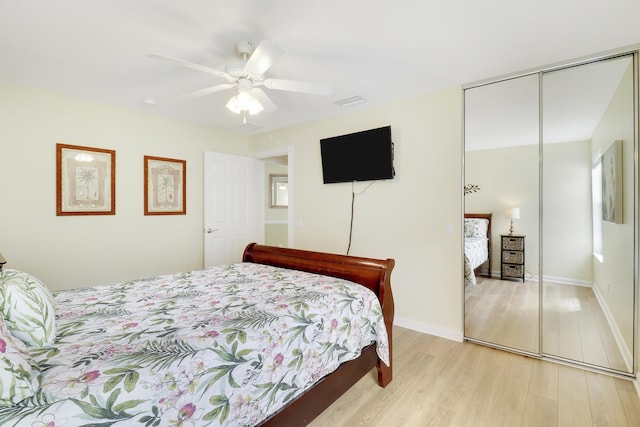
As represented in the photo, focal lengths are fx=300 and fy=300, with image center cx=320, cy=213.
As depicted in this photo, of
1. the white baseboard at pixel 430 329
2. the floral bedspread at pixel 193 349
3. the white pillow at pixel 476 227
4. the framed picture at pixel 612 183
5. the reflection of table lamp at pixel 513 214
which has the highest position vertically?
the framed picture at pixel 612 183

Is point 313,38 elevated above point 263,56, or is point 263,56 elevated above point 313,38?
point 313,38

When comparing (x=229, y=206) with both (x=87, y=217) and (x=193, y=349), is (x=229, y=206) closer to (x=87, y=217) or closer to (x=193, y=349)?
(x=87, y=217)

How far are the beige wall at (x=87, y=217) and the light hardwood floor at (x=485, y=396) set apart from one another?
2947 millimetres

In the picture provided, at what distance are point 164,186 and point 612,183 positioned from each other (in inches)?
180

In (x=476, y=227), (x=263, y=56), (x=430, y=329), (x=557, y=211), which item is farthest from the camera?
(x=430, y=329)

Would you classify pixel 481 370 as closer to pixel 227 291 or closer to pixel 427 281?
pixel 427 281

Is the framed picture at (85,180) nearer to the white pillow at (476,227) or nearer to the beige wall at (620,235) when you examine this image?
the white pillow at (476,227)

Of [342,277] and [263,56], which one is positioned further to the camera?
[342,277]

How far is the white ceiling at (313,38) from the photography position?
1816 millimetres

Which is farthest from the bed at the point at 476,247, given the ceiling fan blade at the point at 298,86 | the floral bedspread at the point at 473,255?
the ceiling fan blade at the point at 298,86

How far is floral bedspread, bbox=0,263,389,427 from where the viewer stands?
97cm

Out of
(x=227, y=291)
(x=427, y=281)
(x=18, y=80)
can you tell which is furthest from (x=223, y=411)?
(x=18, y=80)

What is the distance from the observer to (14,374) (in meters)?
0.87

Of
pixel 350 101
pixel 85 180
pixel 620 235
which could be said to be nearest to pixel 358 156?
pixel 350 101
